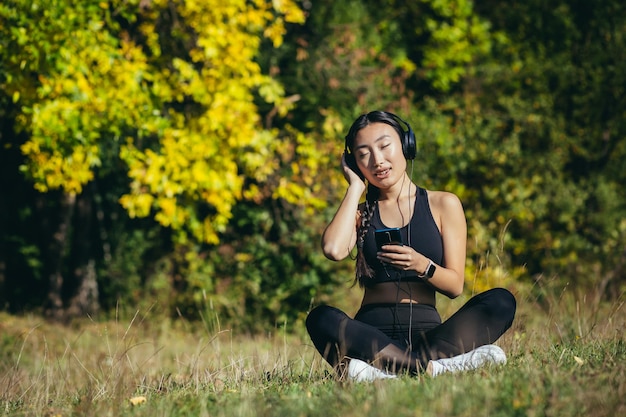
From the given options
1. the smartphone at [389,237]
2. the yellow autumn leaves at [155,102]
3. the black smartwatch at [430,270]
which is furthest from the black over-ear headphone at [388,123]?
the yellow autumn leaves at [155,102]

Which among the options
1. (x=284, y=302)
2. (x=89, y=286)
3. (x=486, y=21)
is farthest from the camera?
(x=486, y=21)

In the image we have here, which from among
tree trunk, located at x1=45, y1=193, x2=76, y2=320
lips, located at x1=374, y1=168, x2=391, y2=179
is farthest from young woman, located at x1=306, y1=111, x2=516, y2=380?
tree trunk, located at x1=45, y1=193, x2=76, y2=320

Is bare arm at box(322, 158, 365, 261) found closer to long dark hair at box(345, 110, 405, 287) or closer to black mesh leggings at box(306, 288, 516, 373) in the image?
long dark hair at box(345, 110, 405, 287)

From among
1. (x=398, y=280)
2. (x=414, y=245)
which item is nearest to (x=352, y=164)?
(x=414, y=245)

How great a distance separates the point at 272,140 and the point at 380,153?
4.35m

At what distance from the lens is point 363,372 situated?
3.18 meters

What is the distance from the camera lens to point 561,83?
34.3 ft

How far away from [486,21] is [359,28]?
2.16 metres

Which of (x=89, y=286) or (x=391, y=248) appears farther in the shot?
(x=89, y=286)

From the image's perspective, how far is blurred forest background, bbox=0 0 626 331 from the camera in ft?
22.1

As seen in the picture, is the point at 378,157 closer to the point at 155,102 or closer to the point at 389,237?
the point at 389,237

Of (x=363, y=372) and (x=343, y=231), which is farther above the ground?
(x=343, y=231)

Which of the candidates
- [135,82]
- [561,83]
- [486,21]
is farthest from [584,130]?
[135,82]

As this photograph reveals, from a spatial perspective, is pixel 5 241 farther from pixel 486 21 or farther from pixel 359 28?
pixel 486 21
